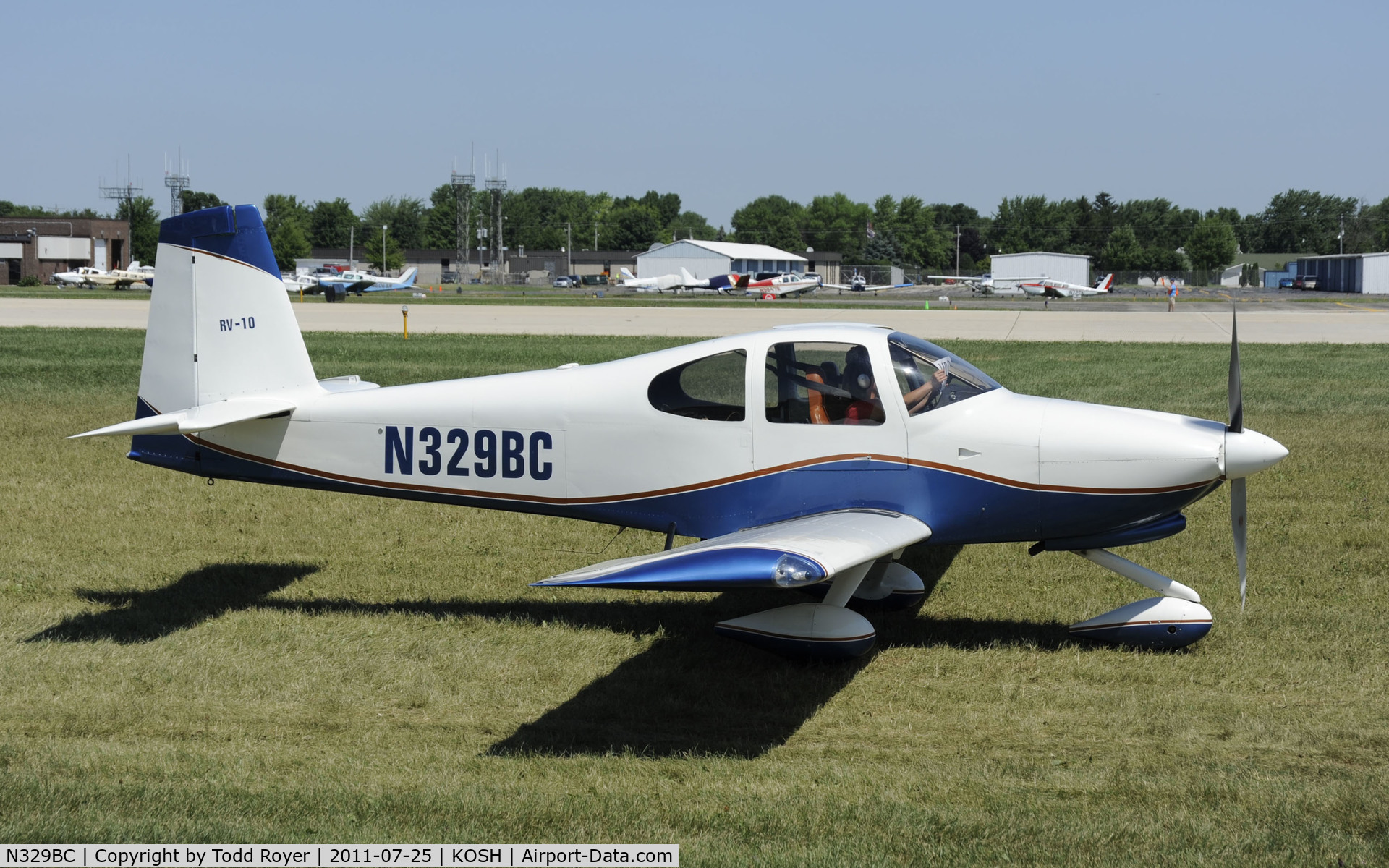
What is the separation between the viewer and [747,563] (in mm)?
5613

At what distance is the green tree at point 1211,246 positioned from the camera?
150 m

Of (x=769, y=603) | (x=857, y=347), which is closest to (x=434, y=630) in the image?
(x=769, y=603)

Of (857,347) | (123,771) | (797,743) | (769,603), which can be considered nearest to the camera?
(123,771)

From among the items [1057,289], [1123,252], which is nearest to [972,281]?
[1057,289]

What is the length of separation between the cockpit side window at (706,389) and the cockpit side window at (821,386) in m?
0.19

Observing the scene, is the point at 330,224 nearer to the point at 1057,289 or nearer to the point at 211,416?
the point at 1057,289

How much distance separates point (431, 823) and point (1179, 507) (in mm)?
4880

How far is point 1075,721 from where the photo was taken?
6.24 metres

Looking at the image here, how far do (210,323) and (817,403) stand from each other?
4533mm

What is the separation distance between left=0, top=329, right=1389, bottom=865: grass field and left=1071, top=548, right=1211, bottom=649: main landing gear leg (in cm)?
14

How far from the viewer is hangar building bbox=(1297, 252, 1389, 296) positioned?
302 ft

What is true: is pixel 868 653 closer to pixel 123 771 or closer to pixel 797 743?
pixel 797 743

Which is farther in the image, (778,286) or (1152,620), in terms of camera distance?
(778,286)

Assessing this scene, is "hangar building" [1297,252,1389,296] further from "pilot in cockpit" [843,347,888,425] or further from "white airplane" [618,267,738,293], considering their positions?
"pilot in cockpit" [843,347,888,425]
